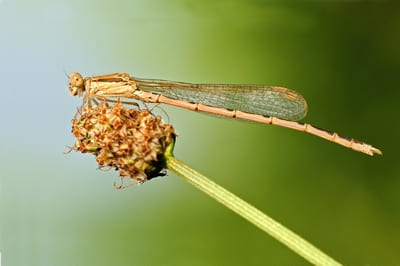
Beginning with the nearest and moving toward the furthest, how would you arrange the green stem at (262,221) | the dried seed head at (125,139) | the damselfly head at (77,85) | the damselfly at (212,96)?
the green stem at (262,221) → the dried seed head at (125,139) → the damselfly at (212,96) → the damselfly head at (77,85)

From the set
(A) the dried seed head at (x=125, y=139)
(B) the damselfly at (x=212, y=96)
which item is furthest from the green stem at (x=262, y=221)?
(B) the damselfly at (x=212, y=96)

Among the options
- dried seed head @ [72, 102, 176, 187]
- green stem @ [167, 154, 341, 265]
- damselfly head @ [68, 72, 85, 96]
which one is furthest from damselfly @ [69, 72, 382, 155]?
green stem @ [167, 154, 341, 265]

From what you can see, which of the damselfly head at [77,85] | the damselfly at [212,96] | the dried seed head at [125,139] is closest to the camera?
the dried seed head at [125,139]

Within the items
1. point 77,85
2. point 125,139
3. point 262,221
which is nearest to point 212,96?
point 77,85

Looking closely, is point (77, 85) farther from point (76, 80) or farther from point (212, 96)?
point (212, 96)

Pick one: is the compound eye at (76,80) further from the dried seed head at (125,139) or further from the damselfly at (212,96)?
the dried seed head at (125,139)

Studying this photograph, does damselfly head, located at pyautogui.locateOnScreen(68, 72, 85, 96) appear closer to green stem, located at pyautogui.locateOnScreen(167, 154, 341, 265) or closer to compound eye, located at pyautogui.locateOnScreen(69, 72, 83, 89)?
compound eye, located at pyautogui.locateOnScreen(69, 72, 83, 89)

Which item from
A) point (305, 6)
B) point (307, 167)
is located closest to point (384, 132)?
point (307, 167)
